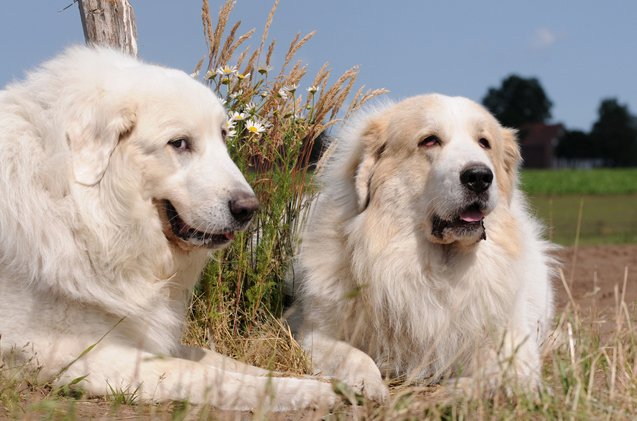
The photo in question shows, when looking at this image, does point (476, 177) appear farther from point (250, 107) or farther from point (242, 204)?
point (250, 107)

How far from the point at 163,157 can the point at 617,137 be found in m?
98.5

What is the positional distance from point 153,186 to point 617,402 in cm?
219

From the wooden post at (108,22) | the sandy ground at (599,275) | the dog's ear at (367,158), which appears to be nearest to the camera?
the dog's ear at (367,158)

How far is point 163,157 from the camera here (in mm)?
3486

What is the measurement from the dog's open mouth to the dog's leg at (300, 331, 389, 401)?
75cm

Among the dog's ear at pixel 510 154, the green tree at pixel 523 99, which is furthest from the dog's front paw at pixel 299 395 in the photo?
the green tree at pixel 523 99

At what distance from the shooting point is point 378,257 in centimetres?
408

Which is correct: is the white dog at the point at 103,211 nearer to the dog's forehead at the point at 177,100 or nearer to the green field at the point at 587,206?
the dog's forehead at the point at 177,100

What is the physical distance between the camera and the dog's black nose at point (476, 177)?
3707 mm

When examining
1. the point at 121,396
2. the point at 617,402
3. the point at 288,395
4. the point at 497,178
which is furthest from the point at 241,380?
the point at 497,178

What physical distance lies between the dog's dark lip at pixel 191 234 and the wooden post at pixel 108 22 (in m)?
2.26

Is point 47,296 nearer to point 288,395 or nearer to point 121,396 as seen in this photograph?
point 121,396

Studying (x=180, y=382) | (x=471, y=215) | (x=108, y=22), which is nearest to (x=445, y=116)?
(x=471, y=215)

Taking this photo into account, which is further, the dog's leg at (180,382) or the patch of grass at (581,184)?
the patch of grass at (581,184)
